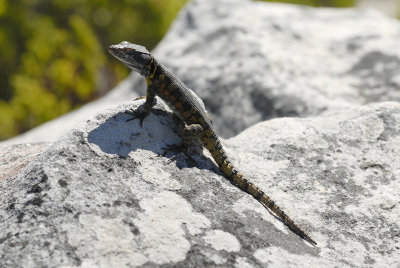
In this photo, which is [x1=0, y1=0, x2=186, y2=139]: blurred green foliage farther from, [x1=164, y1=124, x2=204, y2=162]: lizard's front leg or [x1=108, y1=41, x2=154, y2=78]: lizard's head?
[x1=164, y1=124, x2=204, y2=162]: lizard's front leg

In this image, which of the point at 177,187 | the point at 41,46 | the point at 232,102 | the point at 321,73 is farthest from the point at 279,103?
the point at 41,46

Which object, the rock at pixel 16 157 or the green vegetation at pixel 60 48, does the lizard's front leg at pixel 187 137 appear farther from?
the green vegetation at pixel 60 48

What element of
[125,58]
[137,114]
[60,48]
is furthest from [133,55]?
[60,48]

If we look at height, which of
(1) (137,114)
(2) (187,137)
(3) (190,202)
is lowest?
(3) (190,202)

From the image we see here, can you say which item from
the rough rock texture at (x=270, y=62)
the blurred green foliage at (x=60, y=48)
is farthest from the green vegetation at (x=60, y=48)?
the rough rock texture at (x=270, y=62)

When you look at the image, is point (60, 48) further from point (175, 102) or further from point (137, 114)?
point (137, 114)
